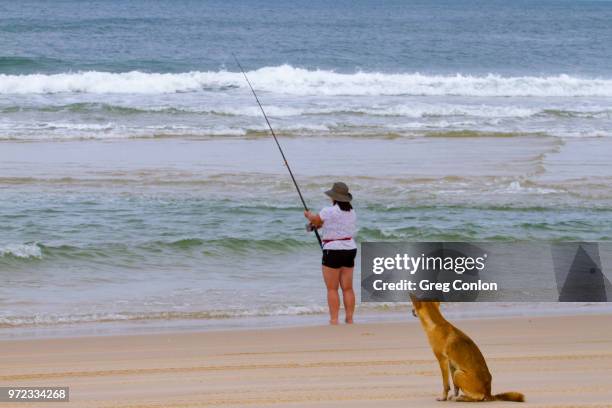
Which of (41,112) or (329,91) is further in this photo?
(329,91)

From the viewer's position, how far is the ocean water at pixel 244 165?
9.63 metres

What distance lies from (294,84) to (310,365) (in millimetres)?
25945

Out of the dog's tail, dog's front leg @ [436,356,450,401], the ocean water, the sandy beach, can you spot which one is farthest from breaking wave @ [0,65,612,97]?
the dog's tail

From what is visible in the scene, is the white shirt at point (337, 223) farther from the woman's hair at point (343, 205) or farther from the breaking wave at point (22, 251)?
the breaking wave at point (22, 251)

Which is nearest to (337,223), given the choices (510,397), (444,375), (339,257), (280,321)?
(339,257)

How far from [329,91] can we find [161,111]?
783 centimetres

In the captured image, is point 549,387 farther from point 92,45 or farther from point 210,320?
point 92,45

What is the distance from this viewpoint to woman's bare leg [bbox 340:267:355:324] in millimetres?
7973

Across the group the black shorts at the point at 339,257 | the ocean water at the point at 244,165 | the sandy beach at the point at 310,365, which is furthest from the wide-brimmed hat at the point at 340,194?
the ocean water at the point at 244,165

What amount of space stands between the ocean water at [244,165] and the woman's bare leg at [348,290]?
1.36ft

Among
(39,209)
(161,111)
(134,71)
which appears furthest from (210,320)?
(134,71)

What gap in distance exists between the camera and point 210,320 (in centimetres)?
831

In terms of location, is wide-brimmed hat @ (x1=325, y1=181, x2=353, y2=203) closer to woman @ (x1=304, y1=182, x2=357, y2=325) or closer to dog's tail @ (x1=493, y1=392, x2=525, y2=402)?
woman @ (x1=304, y1=182, x2=357, y2=325)

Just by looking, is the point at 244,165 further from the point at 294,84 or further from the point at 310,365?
the point at 294,84
